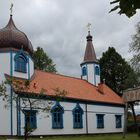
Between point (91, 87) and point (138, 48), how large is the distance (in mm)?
7199

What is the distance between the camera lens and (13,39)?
31.1m

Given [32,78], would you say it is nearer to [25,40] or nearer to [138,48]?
[25,40]

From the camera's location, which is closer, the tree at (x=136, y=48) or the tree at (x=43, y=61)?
the tree at (x=136, y=48)

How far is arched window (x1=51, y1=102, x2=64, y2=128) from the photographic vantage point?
3206 centimetres

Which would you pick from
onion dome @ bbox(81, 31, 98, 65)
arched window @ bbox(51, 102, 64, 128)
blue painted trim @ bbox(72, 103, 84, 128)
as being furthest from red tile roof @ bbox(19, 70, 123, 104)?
onion dome @ bbox(81, 31, 98, 65)

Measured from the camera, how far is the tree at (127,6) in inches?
124

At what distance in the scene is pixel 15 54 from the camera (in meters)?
30.7

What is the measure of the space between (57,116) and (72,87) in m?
5.51

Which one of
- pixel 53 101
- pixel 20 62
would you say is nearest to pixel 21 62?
pixel 20 62

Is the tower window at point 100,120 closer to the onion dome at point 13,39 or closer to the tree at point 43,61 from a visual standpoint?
the onion dome at point 13,39

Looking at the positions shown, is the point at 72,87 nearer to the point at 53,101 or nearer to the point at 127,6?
the point at 53,101

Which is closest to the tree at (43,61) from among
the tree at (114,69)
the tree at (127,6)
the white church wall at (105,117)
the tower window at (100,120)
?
the tree at (114,69)

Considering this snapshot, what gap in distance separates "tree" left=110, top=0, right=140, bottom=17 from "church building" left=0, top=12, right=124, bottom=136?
2159 cm

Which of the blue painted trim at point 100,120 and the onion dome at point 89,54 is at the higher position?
the onion dome at point 89,54
